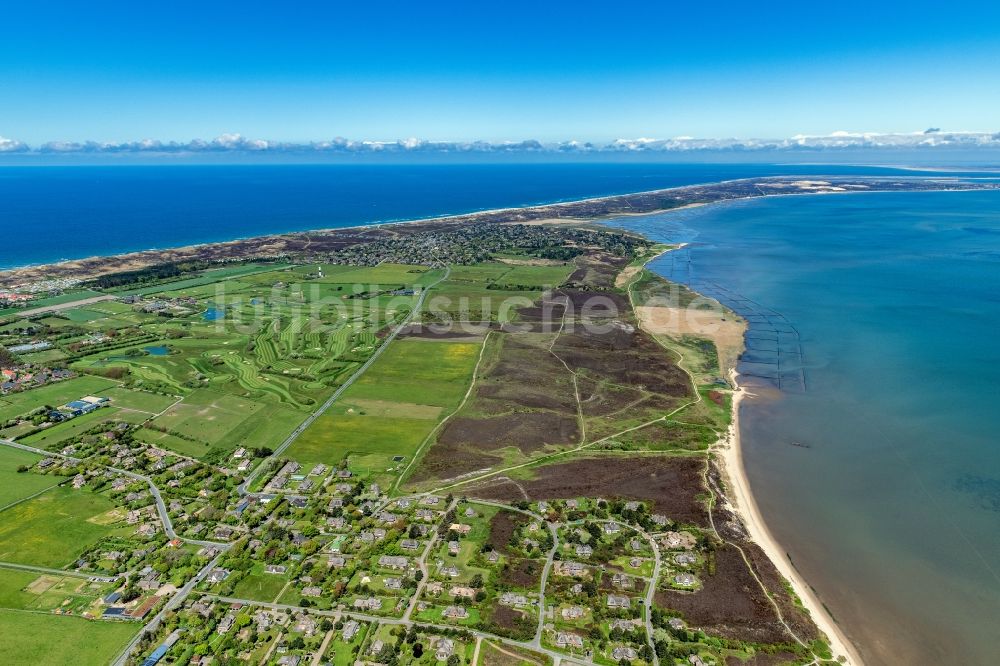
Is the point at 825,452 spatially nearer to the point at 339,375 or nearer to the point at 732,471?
the point at 732,471

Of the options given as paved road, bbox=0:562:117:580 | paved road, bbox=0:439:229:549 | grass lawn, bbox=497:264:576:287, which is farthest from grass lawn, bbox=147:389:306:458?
grass lawn, bbox=497:264:576:287

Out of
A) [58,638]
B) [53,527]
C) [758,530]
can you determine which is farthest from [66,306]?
[758,530]

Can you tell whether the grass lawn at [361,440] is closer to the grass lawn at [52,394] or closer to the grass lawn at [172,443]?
the grass lawn at [172,443]

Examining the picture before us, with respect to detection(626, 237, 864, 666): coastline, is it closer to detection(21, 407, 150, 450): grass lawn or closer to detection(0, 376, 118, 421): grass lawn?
detection(21, 407, 150, 450): grass lawn

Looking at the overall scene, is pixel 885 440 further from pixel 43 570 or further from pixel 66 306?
pixel 66 306

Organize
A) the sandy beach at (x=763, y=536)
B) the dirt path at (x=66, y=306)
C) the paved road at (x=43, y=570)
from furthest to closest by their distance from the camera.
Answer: the dirt path at (x=66, y=306), the paved road at (x=43, y=570), the sandy beach at (x=763, y=536)

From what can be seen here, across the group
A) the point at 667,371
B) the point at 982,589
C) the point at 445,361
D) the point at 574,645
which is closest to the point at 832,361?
the point at 667,371

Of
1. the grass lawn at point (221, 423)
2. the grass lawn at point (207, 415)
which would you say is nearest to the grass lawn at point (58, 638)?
the grass lawn at point (221, 423)
